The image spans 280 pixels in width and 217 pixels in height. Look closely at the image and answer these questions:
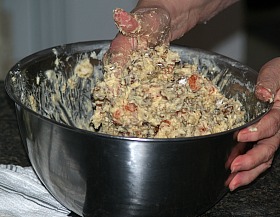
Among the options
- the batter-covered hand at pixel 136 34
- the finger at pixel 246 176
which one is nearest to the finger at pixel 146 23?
the batter-covered hand at pixel 136 34

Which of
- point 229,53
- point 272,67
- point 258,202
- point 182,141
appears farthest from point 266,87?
point 229,53

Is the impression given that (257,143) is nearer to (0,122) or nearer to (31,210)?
(31,210)

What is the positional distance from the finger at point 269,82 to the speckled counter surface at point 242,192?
0.67 ft

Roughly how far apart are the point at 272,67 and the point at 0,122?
0.69m

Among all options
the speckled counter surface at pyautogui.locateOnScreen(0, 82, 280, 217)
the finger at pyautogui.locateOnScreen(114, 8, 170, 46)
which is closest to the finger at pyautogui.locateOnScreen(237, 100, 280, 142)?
the speckled counter surface at pyautogui.locateOnScreen(0, 82, 280, 217)

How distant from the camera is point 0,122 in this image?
1695 mm

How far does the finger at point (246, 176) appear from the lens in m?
1.30

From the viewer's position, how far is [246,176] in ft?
4.44

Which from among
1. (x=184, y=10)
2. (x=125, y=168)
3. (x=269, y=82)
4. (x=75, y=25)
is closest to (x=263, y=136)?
(x=269, y=82)

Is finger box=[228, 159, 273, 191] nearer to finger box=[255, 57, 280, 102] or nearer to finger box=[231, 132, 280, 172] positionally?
finger box=[231, 132, 280, 172]

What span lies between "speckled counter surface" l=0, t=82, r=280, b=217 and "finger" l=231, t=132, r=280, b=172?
0.08 m

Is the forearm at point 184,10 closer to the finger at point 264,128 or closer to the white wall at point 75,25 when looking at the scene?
the finger at point 264,128

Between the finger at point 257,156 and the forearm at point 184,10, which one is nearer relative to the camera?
the finger at point 257,156

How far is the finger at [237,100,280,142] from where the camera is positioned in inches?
47.8
